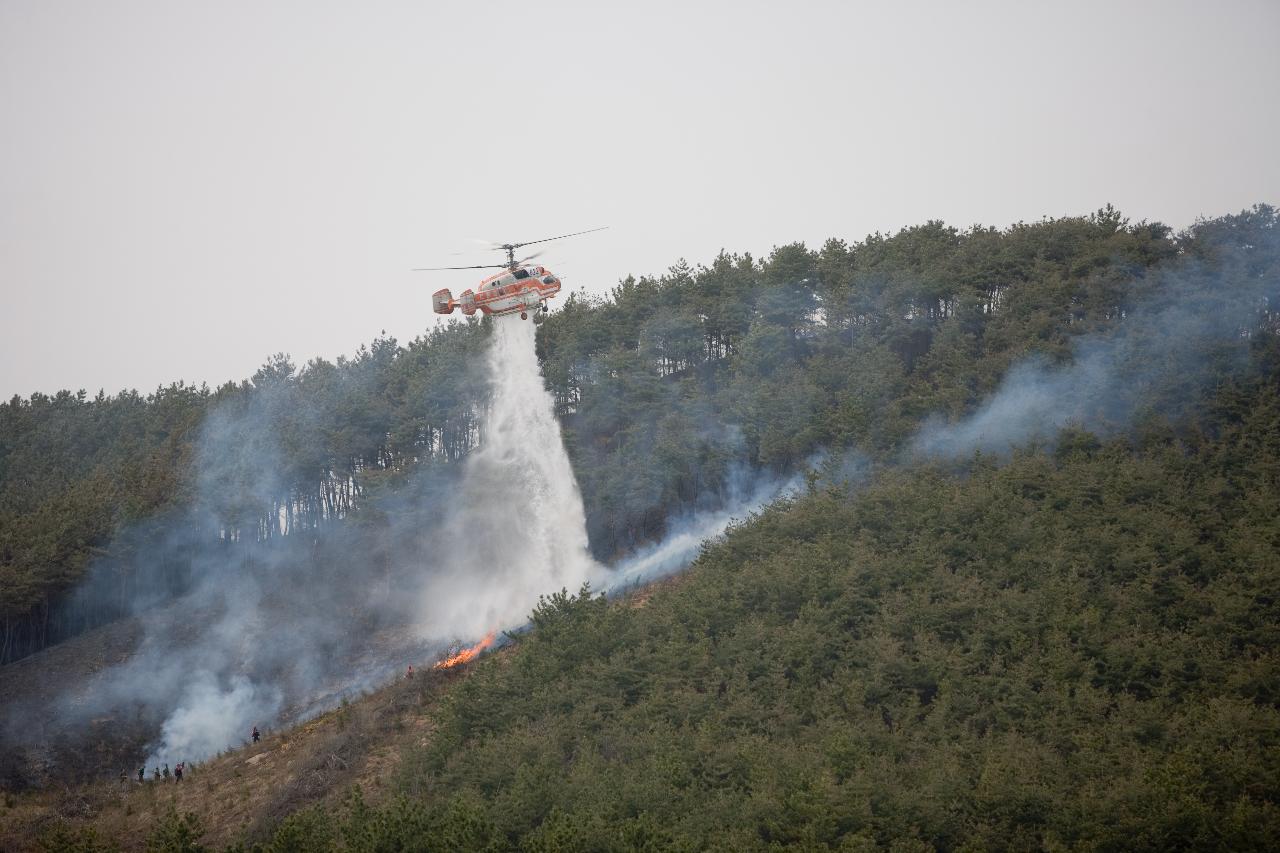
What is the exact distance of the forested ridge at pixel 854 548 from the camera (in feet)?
96.7

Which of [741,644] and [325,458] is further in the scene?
[325,458]

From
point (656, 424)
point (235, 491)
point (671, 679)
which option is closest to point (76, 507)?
point (235, 491)

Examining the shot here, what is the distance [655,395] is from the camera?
68.1m

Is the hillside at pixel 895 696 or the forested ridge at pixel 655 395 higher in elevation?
the forested ridge at pixel 655 395

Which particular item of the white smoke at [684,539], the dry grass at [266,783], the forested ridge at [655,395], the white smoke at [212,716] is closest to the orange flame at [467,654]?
the dry grass at [266,783]

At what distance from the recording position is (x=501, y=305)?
59625 millimetres

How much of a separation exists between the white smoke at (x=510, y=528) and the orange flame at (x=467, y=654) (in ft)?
6.26

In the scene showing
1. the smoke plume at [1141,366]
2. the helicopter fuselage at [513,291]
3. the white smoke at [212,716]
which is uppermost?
the helicopter fuselage at [513,291]

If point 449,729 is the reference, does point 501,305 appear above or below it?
above

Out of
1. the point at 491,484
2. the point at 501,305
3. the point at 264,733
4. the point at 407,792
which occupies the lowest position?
the point at 264,733

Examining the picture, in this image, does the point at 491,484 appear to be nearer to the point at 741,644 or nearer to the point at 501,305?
the point at 501,305

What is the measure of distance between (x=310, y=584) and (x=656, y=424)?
27311 millimetres

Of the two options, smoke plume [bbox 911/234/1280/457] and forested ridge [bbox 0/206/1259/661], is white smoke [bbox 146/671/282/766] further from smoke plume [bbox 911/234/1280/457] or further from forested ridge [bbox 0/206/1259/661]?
smoke plume [bbox 911/234/1280/457]

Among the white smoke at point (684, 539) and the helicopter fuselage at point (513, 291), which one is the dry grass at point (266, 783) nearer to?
the white smoke at point (684, 539)
